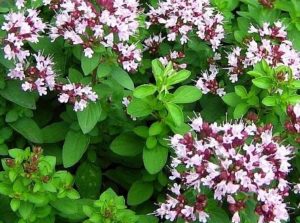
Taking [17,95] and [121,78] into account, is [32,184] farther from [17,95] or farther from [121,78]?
[121,78]

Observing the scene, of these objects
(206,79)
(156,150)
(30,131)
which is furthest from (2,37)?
(206,79)

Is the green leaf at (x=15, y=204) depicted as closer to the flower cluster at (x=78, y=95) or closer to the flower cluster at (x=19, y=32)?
the flower cluster at (x=78, y=95)

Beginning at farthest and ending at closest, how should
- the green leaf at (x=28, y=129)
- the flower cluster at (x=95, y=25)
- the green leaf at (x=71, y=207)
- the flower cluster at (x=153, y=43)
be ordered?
the flower cluster at (x=153, y=43) → the green leaf at (x=28, y=129) → the flower cluster at (x=95, y=25) → the green leaf at (x=71, y=207)

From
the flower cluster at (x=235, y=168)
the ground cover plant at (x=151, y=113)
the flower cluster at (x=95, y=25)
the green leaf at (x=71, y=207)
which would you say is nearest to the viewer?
the flower cluster at (x=235, y=168)

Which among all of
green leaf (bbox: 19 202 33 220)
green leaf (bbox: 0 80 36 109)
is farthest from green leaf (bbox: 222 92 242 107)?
green leaf (bbox: 19 202 33 220)

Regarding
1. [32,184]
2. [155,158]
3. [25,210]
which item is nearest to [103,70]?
[155,158]

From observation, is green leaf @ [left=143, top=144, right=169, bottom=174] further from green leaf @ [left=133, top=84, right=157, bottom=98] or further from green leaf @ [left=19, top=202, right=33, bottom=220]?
green leaf @ [left=19, top=202, right=33, bottom=220]

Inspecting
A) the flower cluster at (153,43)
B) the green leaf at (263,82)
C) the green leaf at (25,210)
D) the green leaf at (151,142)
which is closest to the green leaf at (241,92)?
the green leaf at (263,82)
